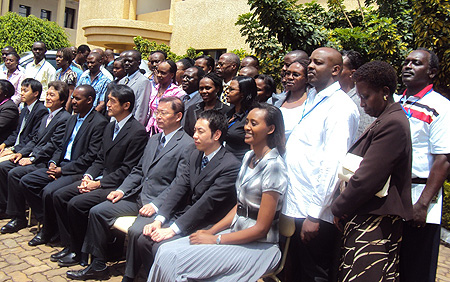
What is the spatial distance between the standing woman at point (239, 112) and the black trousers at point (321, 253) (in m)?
1.34

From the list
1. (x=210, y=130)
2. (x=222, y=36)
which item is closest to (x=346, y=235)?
(x=210, y=130)

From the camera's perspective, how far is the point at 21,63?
9797mm

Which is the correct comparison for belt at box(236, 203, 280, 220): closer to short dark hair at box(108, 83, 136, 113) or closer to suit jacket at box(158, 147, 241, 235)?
suit jacket at box(158, 147, 241, 235)

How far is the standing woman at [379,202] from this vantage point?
2.72m

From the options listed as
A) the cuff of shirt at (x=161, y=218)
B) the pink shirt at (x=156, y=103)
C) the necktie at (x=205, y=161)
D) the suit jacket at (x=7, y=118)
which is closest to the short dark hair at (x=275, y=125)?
the necktie at (x=205, y=161)

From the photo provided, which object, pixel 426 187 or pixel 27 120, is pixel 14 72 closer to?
pixel 27 120

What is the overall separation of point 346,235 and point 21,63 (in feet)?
30.5

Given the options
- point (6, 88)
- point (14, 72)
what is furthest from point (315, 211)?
point (14, 72)

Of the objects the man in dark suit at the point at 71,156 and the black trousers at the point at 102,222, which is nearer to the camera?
the black trousers at the point at 102,222

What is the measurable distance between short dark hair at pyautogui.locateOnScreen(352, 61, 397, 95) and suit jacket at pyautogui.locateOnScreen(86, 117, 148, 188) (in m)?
2.91

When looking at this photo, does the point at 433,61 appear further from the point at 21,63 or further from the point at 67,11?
the point at 67,11

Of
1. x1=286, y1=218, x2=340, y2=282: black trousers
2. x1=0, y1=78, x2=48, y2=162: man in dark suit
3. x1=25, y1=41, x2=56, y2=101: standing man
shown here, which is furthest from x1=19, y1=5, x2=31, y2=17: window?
x1=286, y1=218, x2=340, y2=282: black trousers

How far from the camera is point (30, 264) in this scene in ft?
15.2

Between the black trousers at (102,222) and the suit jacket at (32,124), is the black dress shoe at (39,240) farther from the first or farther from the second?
the suit jacket at (32,124)
